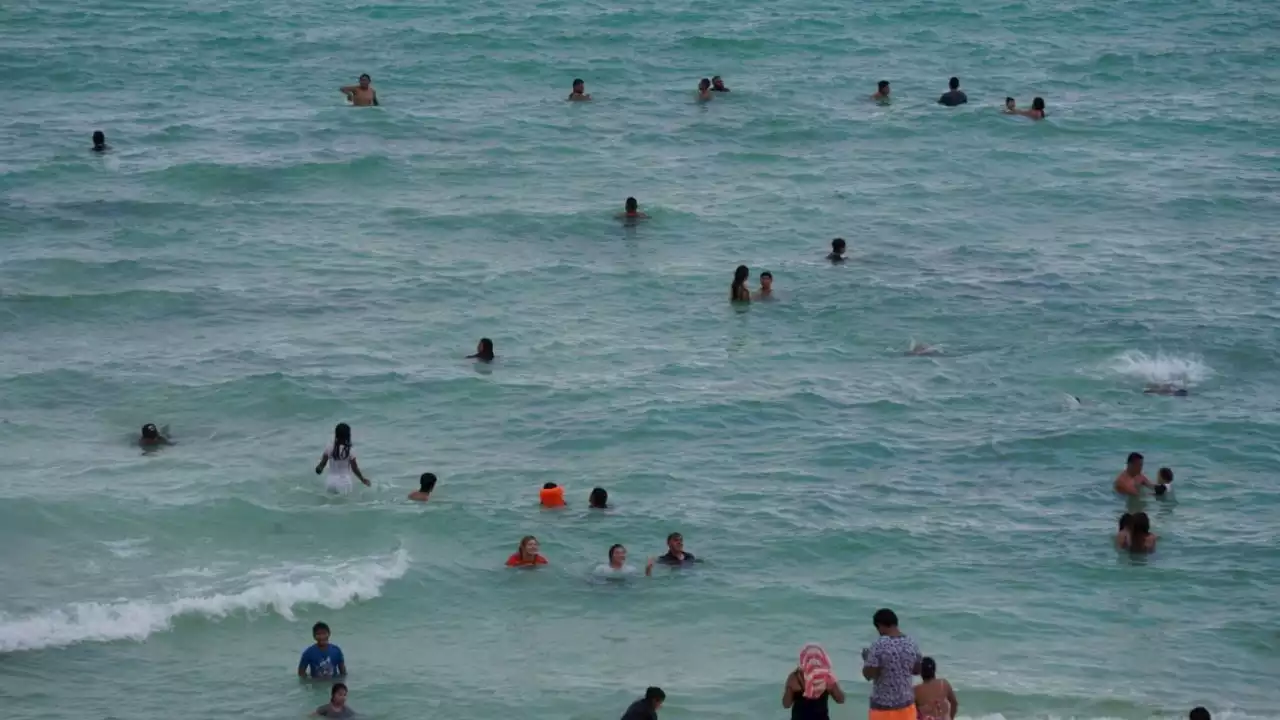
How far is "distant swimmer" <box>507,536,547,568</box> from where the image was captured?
69.4ft

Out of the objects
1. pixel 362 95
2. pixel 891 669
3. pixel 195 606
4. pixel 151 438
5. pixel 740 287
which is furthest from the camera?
→ pixel 362 95

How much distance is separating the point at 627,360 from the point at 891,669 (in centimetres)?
1315

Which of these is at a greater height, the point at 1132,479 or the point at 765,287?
the point at 765,287

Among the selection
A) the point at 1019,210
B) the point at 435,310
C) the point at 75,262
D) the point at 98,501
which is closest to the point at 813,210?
the point at 1019,210

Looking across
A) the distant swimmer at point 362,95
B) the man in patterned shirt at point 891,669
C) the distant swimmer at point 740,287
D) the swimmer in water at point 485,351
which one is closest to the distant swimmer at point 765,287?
the distant swimmer at point 740,287

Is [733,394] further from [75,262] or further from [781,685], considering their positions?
[75,262]

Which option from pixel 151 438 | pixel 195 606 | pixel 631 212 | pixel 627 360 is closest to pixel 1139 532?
pixel 627 360

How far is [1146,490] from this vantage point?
23.1 m

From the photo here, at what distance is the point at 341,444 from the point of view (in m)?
22.6

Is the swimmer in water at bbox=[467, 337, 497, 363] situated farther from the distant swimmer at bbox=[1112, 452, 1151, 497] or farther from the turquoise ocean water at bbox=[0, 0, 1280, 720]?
the distant swimmer at bbox=[1112, 452, 1151, 497]

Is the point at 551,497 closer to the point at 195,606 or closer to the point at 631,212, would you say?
the point at 195,606

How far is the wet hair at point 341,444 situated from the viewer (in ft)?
73.7

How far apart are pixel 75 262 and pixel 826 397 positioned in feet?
44.0

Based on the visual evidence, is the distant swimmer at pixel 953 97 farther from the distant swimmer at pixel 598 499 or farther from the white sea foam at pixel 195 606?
the white sea foam at pixel 195 606
